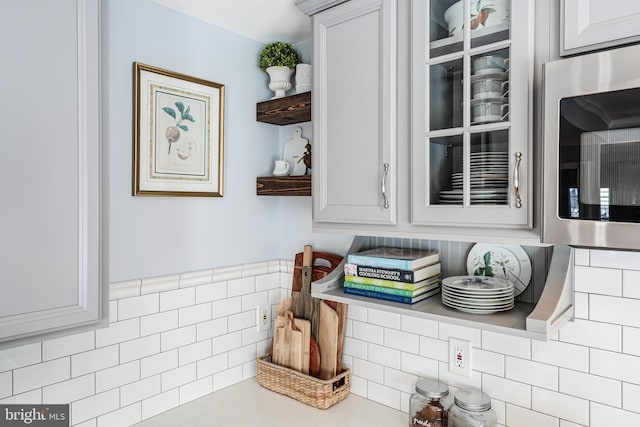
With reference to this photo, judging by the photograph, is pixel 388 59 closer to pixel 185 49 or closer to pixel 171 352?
pixel 185 49

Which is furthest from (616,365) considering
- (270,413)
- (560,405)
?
(270,413)

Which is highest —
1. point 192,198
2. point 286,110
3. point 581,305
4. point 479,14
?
point 479,14

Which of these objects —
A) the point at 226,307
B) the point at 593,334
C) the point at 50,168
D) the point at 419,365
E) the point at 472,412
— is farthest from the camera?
the point at 226,307

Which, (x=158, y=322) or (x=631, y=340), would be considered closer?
(x=631, y=340)

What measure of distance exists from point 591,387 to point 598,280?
12.3 inches

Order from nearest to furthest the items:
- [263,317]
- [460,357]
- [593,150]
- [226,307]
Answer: [593,150]
[460,357]
[226,307]
[263,317]

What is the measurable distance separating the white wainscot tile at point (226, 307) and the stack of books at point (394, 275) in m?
0.59

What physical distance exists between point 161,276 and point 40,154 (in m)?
0.71

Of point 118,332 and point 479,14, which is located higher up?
point 479,14

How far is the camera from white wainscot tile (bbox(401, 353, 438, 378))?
1544 millimetres

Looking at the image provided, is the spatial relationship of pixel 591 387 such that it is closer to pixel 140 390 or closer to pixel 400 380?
pixel 400 380

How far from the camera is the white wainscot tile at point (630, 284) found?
1153 millimetres

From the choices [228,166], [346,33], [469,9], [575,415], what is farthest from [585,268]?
[228,166]

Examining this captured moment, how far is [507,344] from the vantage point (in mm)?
1381
